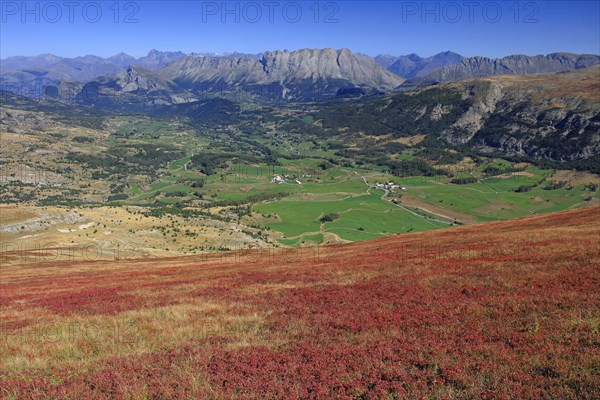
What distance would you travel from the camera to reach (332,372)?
38.7 ft

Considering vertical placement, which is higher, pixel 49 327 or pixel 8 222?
pixel 49 327

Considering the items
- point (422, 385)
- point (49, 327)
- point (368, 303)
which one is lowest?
point (49, 327)

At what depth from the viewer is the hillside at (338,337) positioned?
1102cm

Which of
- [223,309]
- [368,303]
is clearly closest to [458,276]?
[368,303]

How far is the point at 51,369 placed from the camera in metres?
13.4

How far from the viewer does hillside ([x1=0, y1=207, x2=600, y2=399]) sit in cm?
1102

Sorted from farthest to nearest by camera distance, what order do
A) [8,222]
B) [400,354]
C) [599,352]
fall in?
1. [8,222]
2. [400,354]
3. [599,352]

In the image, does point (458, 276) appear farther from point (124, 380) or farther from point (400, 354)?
point (124, 380)

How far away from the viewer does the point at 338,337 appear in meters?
15.0

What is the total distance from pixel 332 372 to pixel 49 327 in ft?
50.7

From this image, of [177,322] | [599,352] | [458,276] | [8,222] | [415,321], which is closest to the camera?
[599,352]

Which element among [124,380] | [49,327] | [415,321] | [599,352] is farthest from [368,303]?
[49,327]

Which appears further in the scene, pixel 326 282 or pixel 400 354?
pixel 326 282

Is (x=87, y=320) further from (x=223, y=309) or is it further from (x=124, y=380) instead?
(x=124, y=380)
